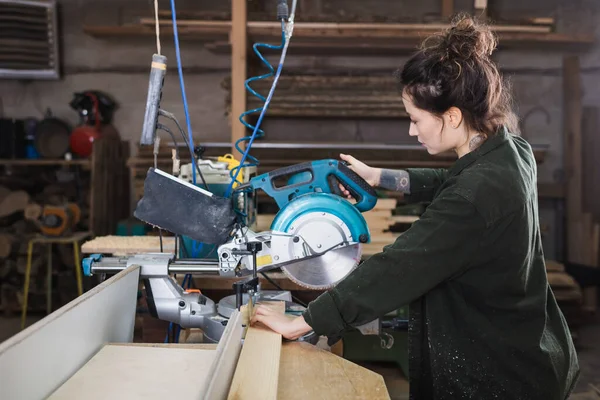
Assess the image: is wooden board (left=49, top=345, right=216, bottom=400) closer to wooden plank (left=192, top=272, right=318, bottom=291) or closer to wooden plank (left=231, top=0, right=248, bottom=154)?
wooden plank (left=192, top=272, right=318, bottom=291)

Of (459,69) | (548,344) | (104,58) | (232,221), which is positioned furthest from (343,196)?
(104,58)

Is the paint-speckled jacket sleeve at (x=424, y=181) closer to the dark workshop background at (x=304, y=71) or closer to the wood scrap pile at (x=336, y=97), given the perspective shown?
the wood scrap pile at (x=336, y=97)

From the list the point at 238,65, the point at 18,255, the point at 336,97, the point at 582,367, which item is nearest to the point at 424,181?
the point at 238,65

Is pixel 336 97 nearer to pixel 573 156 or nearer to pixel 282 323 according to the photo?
pixel 573 156

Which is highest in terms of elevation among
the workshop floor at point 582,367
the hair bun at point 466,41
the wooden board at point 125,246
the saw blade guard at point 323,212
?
the hair bun at point 466,41

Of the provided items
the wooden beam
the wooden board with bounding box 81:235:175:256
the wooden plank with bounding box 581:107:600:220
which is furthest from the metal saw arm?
the wooden plank with bounding box 581:107:600:220

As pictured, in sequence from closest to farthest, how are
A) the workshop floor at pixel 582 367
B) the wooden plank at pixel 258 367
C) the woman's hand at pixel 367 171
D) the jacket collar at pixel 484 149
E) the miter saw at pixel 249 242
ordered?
the wooden plank at pixel 258 367 < the jacket collar at pixel 484 149 < the miter saw at pixel 249 242 < the woman's hand at pixel 367 171 < the workshop floor at pixel 582 367

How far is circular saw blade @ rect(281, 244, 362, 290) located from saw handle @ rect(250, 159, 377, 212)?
15 centimetres

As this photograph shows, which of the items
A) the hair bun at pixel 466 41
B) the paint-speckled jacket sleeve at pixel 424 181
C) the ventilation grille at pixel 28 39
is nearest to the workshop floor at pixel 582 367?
the paint-speckled jacket sleeve at pixel 424 181

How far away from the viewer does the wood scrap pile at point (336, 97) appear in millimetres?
3260

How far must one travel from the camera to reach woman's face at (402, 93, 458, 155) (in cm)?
110

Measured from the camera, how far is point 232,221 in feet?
3.96

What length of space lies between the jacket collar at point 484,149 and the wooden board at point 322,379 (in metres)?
0.46

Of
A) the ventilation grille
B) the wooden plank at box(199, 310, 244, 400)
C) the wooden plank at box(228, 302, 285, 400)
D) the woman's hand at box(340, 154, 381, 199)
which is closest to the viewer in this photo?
the wooden plank at box(199, 310, 244, 400)
